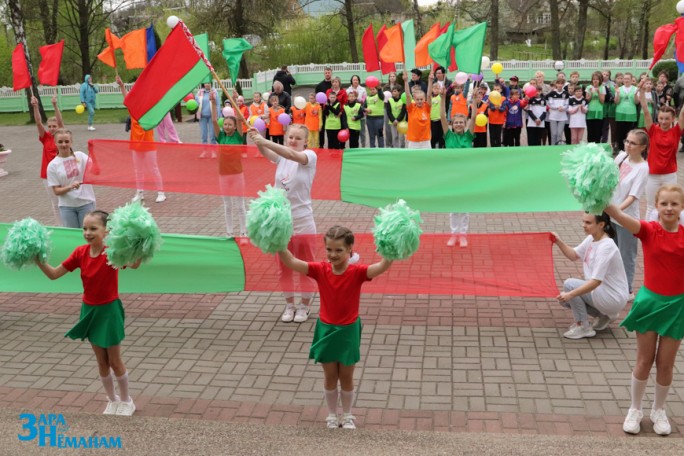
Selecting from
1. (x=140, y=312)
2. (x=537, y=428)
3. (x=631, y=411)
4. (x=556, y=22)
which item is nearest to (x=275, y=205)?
(x=537, y=428)

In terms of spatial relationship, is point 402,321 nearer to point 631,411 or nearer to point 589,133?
point 631,411

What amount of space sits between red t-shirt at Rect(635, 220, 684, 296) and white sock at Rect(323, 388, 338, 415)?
2.27 meters

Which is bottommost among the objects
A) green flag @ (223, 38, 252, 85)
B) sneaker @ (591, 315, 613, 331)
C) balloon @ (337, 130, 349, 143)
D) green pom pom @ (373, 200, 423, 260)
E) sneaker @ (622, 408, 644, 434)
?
sneaker @ (622, 408, 644, 434)

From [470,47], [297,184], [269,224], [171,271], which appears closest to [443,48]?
[470,47]

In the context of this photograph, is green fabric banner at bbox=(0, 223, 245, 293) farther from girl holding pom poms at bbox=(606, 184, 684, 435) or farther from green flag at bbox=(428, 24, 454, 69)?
green flag at bbox=(428, 24, 454, 69)

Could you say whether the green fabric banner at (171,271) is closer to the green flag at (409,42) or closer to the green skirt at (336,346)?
the green skirt at (336,346)

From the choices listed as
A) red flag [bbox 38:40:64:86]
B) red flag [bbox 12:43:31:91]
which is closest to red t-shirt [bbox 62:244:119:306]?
red flag [bbox 12:43:31:91]

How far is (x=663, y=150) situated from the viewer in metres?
7.52

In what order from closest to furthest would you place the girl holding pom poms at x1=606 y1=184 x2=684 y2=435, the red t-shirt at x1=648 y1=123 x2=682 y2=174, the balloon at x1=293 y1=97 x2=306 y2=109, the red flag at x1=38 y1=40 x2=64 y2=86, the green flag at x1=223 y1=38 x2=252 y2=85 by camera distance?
the girl holding pom poms at x1=606 y1=184 x2=684 y2=435 < the red t-shirt at x1=648 y1=123 x2=682 y2=174 < the green flag at x1=223 y1=38 x2=252 y2=85 < the red flag at x1=38 y1=40 x2=64 y2=86 < the balloon at x1=293 y1=97 x2=306 y2=109

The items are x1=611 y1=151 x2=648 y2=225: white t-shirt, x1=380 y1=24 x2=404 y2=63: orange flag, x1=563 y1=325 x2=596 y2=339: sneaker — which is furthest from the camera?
x1=380 y1=24 x2=404 y2=63: orange flag

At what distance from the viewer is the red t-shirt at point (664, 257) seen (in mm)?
4500

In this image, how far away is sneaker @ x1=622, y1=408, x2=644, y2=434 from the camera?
4719mm

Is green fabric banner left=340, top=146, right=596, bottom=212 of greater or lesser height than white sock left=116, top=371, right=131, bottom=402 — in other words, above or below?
above

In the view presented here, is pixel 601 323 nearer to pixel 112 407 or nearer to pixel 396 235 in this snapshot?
pixel 396 235
